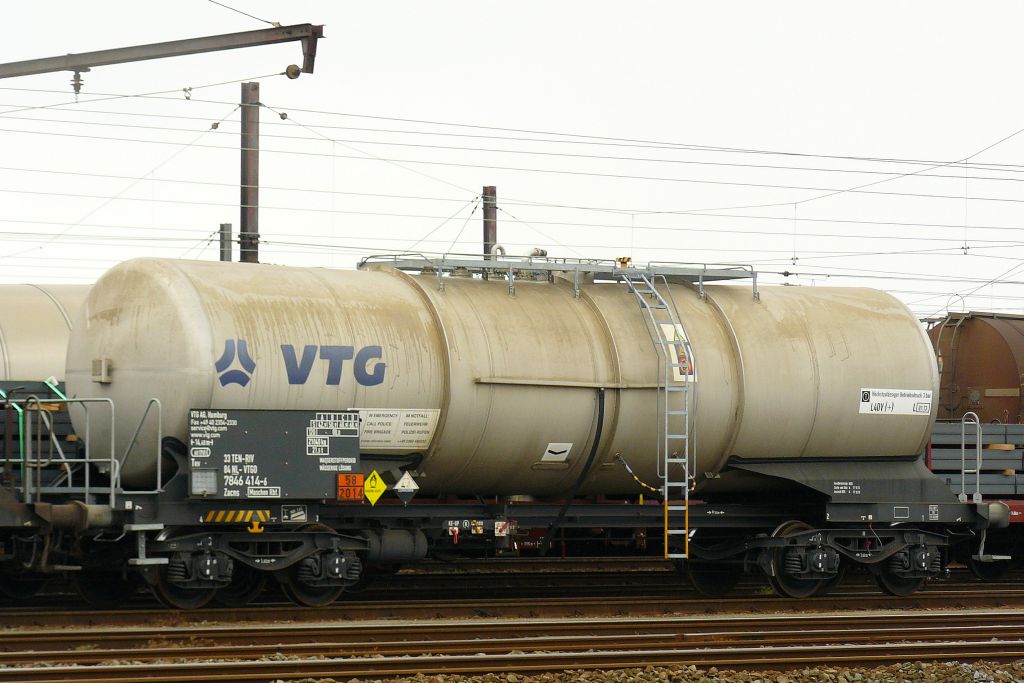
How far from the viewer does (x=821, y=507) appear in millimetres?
18797

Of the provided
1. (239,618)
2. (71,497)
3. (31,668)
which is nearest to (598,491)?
(239,618)

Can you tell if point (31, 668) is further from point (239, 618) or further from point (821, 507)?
point (821, 507)

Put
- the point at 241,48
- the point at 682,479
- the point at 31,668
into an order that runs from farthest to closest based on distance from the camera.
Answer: the point at 241,48 < the point at 682,479 < the point at 31,668

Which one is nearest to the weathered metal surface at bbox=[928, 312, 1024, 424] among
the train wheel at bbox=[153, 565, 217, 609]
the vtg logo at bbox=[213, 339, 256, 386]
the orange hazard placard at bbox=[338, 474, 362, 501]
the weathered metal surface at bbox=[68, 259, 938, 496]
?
the weathered metal surface at bbox=[68, 259, 938, 496]

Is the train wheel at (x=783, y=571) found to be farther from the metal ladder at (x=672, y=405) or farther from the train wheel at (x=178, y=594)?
the train wheel at (x=178, y=594)

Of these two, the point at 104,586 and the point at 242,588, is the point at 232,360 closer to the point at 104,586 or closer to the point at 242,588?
the point at 242,588

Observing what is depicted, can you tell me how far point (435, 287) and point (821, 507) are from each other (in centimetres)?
611

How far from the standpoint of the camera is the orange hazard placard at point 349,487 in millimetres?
15914

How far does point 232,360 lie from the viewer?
1534 cm

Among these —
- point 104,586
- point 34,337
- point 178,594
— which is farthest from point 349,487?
point 34,337

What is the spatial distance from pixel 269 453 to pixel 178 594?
1.97 meters

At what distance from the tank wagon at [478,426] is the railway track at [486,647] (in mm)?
1497

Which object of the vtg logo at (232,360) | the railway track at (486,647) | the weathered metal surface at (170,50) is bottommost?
the railway track at (486,647)

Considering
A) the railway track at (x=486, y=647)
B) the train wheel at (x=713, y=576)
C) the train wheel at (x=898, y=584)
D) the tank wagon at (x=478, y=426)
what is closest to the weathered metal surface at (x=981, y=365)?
the tank wagon at (x=478, y=426)
